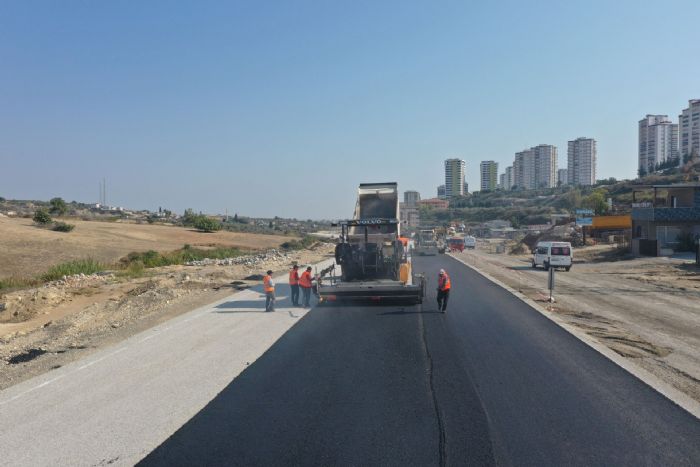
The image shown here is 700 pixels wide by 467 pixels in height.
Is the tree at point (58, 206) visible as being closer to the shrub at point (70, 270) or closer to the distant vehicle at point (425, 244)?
the shrub at point (70, 270)

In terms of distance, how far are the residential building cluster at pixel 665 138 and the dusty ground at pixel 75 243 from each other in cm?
13287

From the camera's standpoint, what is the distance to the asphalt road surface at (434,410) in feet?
21.6

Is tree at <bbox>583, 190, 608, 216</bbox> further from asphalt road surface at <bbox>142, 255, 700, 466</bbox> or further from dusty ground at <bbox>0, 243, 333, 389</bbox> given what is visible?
asphalt road surface at <bbox>142, 255, 700, 466</bbox>

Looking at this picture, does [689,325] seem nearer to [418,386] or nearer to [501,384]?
[501,384]

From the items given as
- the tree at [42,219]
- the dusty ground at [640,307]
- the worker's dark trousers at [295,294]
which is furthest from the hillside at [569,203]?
the worker's dark trousers at [295,294]

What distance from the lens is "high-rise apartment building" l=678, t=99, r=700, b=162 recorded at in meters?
153

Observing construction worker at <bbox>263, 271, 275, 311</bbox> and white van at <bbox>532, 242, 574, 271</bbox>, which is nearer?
construction worker at <bbox>263, 271, 275, 311</bbox>

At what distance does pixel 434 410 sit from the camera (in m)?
8.02

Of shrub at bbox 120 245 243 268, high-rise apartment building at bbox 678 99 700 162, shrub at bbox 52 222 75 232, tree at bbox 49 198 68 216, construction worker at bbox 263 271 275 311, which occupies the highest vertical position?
high-rise apartment building at bbox 678 99 700 162

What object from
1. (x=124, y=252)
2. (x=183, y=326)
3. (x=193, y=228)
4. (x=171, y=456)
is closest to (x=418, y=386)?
(x=171, y=456)

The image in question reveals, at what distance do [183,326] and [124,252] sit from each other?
1483 inches

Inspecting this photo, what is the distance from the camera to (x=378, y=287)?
17859 millimetres

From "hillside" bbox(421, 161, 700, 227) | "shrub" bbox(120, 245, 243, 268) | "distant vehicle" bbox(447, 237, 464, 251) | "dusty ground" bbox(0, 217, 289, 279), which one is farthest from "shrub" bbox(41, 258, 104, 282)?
"hillside" bbox(421, 161, 700, 227)

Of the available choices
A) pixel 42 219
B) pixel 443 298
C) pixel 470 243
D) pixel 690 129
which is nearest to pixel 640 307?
pixel 443 298
